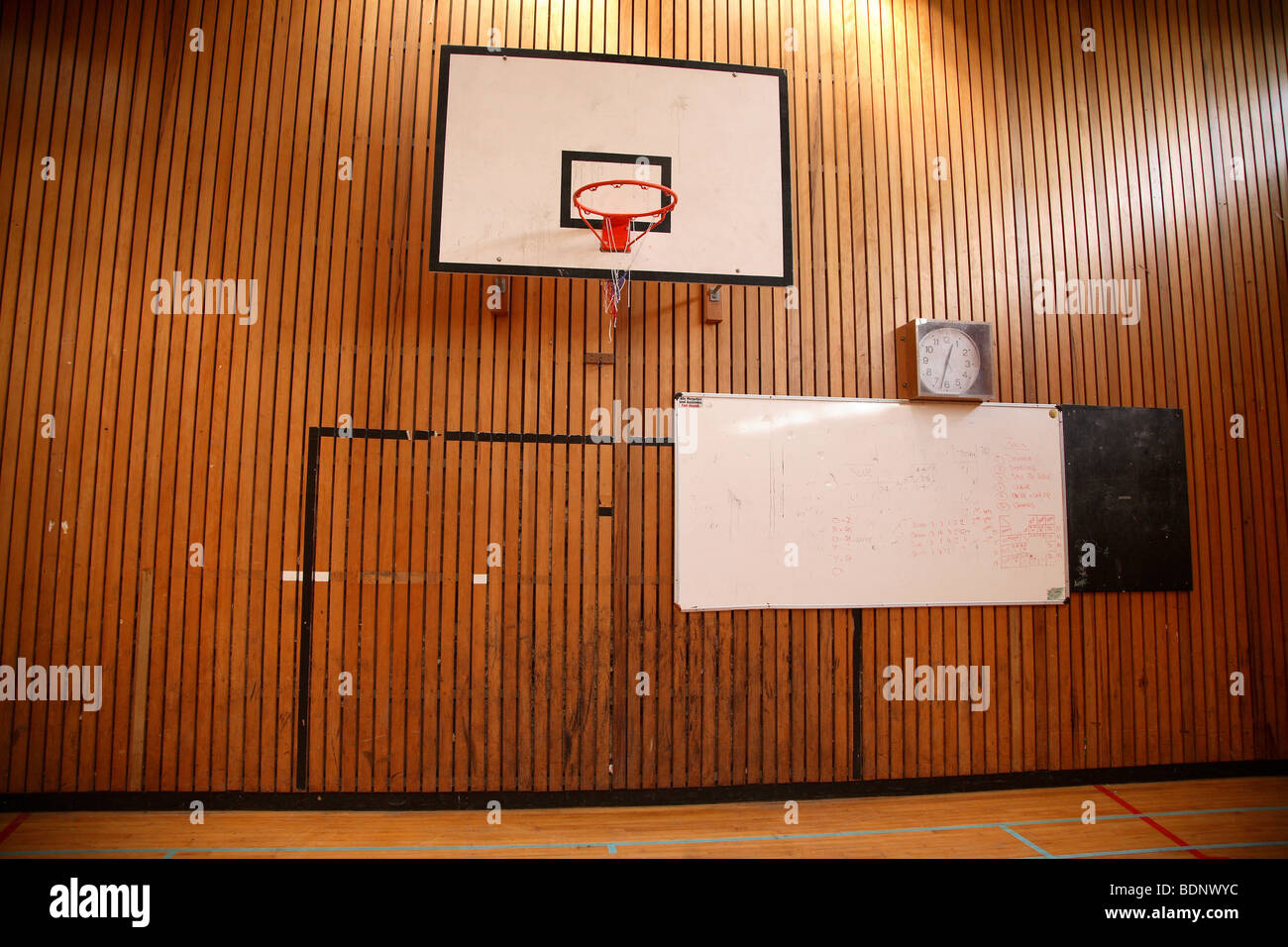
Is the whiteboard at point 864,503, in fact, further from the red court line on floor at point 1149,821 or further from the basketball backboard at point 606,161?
the red court line on floor at point 1149,821

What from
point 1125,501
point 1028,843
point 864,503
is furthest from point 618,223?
point 1028,843

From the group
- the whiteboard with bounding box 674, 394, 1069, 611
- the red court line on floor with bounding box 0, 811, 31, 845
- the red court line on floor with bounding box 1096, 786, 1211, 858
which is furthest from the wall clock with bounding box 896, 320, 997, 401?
the red court line on floor with bounding box 0, 811, 31, 845

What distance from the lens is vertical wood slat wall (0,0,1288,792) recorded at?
3.64m

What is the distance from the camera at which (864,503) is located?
3.98 m

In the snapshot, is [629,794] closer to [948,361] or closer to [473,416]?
[473,416]

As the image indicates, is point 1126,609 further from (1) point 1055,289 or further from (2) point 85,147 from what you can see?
(2) point 85,147

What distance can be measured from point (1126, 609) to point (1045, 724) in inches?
38.2

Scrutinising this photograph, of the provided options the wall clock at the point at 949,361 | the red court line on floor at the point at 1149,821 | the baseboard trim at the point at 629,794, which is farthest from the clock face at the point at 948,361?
the red court line on floor at the point at 1149,821

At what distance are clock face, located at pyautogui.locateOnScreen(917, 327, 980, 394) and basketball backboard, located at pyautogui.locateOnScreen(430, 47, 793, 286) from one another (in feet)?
4.05

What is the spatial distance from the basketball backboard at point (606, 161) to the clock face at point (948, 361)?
124 centimetres

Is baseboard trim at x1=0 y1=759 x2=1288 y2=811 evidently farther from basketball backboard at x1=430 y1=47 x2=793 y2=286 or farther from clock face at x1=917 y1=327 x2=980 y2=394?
basketball backboard at x1=430 y1=47 x2=793 y2=286

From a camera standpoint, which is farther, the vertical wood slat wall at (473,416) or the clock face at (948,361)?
the clock face at (948,361)

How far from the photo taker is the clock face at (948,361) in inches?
158

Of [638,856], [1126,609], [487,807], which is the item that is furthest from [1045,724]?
[487,807]
